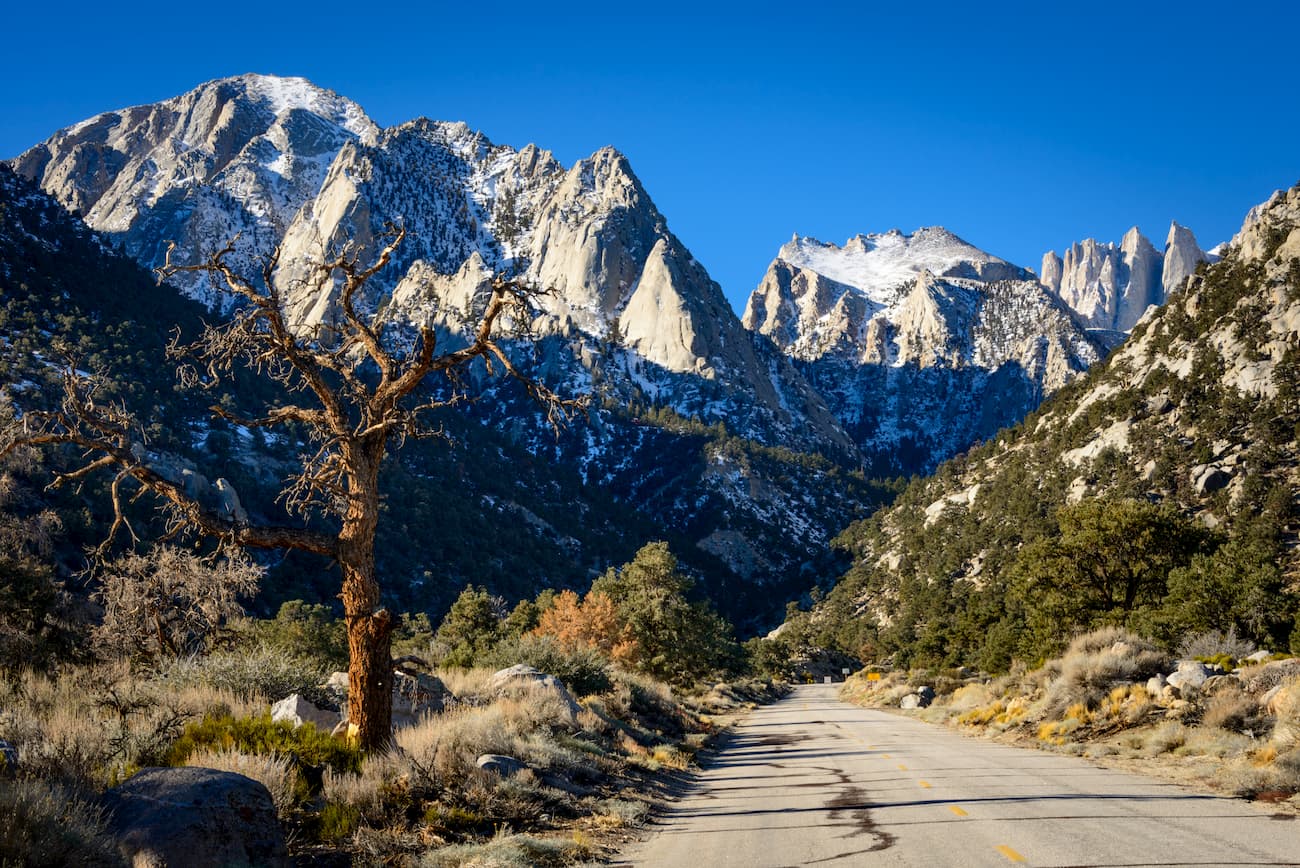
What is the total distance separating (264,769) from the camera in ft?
26.3

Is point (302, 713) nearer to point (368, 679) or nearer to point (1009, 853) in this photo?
point (368, 679)

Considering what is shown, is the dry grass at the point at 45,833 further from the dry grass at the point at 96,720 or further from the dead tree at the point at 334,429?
the dead tree at the point at 334,429

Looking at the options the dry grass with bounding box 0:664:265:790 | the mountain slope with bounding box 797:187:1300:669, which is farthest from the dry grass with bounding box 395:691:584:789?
the mountain slope with bounding box 797:187:1300:669

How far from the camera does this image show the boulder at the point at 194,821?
573 centimetres

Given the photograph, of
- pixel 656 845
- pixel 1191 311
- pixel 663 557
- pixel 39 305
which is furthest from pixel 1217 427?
pixel 39 305

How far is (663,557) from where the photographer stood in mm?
44688

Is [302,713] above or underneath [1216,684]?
above

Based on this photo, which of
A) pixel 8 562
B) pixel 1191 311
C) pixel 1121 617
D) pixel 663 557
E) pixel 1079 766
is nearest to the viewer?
pixel 1079 766

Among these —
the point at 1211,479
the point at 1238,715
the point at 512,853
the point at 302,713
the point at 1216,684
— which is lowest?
the point at 1238,715

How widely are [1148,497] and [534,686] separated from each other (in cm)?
5172

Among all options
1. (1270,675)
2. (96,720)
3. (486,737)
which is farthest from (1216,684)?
(96,720)

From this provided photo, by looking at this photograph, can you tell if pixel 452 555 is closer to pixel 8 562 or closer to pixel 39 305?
pixel 39 305

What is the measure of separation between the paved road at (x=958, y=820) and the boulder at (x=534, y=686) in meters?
3.44

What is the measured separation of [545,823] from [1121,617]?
27.4 metres
